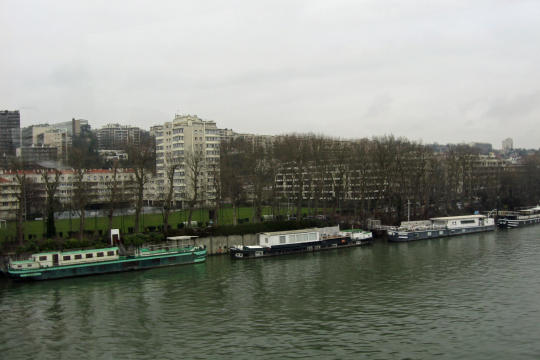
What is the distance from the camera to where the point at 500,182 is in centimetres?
10225

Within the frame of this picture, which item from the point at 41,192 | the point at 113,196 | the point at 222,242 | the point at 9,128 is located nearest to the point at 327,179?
the point at 222,242

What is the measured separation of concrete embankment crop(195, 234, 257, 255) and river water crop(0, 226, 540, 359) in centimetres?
681

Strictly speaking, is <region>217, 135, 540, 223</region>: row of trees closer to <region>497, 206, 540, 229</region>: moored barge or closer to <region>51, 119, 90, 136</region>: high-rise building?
<region>497, 206, 540, 229</region>: moored barge

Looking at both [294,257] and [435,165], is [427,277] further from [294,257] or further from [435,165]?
[435,165]

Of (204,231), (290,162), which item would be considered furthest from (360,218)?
(204,231)

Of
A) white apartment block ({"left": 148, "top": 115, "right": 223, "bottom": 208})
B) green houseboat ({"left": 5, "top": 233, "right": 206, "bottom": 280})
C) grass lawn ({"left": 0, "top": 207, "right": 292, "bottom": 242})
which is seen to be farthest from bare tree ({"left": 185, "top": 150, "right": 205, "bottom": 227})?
green houseboat ({"left": 5, "top": 233, "right": 206, "bottom": 280})

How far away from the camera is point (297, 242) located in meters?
55.8

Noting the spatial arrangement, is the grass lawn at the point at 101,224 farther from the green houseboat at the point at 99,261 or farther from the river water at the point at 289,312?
the river water at the point at 289,312

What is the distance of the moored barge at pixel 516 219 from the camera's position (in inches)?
3061

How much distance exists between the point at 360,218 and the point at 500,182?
4276 cm

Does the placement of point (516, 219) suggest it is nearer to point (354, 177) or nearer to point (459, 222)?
point (459, 222)

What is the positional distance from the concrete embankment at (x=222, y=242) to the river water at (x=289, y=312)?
6.81 m

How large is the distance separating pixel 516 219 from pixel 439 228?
1990 centimetres

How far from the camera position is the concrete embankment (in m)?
54.8
